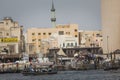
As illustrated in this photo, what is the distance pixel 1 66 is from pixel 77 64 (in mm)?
20773

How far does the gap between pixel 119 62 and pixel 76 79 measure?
60680 mm

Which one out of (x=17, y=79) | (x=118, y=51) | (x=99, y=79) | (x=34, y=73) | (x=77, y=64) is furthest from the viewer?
(x=118, y=51)

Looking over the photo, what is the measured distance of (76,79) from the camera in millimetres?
120812

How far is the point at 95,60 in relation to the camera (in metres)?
190

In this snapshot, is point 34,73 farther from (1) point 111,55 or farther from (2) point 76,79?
(1) point 111,55

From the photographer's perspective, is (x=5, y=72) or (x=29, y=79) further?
(x=5, y=72)

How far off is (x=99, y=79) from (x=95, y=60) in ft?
235

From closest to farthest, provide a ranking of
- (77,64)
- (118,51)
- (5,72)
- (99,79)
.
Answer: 1. (99,79)
2. (5,72)
3. (77,64)
4. (118,51)

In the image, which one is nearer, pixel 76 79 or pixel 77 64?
pixel 76 79

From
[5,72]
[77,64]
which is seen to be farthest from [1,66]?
[77,64]

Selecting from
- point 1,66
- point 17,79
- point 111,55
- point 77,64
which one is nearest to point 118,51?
point 111,55

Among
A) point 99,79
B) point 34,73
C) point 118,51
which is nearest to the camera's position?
point 99,79

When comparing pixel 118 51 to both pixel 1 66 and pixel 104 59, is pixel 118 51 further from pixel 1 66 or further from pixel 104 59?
pixel 1 66

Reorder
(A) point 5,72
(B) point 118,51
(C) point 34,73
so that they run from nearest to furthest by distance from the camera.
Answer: (C) point 34,73 < (A) point 5,72 < (B) point 118,51
